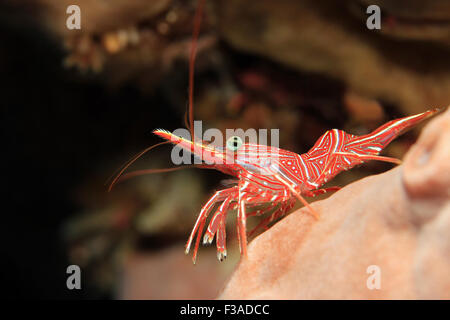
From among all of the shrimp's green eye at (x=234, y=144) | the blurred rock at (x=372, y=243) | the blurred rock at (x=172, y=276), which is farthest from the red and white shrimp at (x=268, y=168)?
the blurred rock at (x=172, y=276)

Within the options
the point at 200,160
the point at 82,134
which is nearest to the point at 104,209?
the point at 82,134

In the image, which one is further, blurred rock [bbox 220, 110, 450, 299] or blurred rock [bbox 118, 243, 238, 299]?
blurred rock [bbox 118, 243, 238, 299]

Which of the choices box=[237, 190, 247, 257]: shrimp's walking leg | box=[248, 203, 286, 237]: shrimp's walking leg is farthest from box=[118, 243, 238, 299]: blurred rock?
box=[237, 190, 247, 257]: shrimp's walking leg

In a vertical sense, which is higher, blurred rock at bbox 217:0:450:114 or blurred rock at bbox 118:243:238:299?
blurred rock at bbox 217:0:450:114

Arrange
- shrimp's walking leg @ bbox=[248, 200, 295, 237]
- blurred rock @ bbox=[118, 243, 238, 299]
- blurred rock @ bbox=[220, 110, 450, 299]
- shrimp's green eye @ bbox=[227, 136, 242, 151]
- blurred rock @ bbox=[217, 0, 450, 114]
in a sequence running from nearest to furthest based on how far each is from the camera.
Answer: blurred rock @ bbox=[220, 110, 450, 299] → shrimp's green eye @ bbox=[227, 136, 242, 151] → shrimp's walking leg @ bbox=[248, 200, 295, 237] → blurred rock @ bbox=[217, 0, 450, 114] → blurred rock @ bbox=[118, 243, 238, 299]

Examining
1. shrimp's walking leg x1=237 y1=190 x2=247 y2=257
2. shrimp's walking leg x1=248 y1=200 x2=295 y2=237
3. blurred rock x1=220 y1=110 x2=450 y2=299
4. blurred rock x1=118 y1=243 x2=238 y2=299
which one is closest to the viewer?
blurred rock x1=220 y1=110 x2=450 y2=299

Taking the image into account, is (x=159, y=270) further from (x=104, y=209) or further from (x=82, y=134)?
(x=82, y=134)

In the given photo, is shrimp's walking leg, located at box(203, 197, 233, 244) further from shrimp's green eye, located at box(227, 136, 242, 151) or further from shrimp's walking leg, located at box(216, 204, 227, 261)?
shrimp's green eye, located at box(227, 136, 242, 151)

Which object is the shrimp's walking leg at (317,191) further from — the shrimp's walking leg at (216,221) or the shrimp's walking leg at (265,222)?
the shrimp's walking leg at (216,221)

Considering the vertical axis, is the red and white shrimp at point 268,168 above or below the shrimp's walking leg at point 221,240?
above
